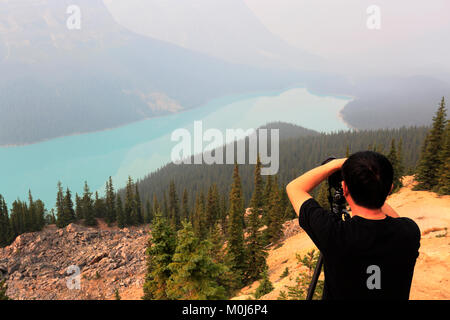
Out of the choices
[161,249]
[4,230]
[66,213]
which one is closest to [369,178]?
[161,249]

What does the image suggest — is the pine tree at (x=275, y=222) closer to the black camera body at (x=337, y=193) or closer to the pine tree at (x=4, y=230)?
the black camera body at (x=337, y=193)

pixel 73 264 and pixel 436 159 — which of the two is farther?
pixel 73 264

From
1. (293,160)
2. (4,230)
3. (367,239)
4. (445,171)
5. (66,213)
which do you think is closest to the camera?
(367,239)

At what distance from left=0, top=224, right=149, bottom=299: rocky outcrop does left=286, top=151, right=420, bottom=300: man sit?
4333 centimetres

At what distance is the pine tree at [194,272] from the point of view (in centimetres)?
1006

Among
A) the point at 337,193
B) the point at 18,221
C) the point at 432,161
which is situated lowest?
the point at 18,221

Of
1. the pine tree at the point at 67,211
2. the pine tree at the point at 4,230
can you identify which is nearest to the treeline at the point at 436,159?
the pine tree at the point at 67,211

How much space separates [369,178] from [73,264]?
6241 cm

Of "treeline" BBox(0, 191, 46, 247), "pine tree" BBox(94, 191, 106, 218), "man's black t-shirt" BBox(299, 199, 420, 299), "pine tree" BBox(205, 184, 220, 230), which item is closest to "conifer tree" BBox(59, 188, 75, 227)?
"treeline" BBox(0, 191, 46, 247)

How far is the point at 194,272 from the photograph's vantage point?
10422 millimetres

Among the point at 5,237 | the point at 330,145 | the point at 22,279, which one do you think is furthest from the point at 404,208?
the point at 330,145

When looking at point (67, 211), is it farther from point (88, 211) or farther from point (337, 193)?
point (337, 193)
